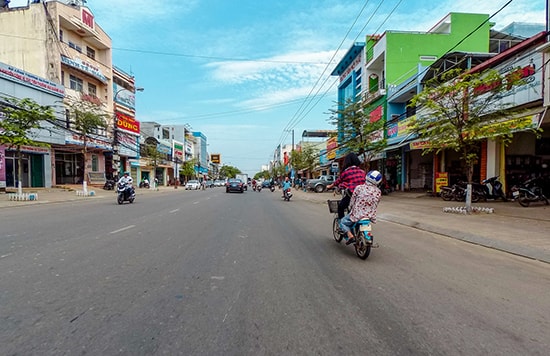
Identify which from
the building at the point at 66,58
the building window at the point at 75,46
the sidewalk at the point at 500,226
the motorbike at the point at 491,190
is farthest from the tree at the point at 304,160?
the sidewalk at the point at 500,226

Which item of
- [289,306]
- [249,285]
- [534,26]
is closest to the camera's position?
[289,306]

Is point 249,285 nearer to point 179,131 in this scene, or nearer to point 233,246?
point 233,246

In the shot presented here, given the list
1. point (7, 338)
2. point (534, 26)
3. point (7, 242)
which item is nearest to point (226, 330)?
point (7, 338)

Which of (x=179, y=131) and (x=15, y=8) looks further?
(x=179, y=131)

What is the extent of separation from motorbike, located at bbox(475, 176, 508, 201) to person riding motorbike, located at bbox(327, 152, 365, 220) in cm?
1105

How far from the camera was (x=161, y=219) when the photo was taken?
9516mm

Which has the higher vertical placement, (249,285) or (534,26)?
(534,26)

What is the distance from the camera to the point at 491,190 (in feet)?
46.5

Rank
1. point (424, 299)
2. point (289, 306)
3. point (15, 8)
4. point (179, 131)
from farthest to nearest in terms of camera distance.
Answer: point (179, 131) → point (15, 8) → point (424, 299) → point (289, 306)

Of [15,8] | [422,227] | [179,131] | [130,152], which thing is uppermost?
[15,8]

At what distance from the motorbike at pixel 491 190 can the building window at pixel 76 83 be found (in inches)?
1375

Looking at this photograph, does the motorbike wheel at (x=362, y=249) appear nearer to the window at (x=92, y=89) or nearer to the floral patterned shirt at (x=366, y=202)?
the floral patterned shirt at (x=366, y=202)

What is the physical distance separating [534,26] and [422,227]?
24200 millimetres

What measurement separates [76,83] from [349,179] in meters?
34.4
